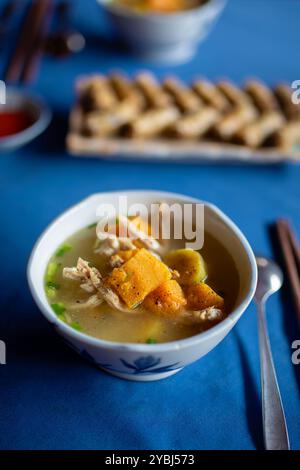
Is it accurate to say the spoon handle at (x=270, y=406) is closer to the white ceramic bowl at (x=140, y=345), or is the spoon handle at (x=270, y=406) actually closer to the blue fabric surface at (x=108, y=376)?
the blue fabric surface at (x=108, y=376)

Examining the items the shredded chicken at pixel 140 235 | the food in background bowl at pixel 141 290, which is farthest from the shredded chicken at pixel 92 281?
the shredded chicken at pixel 140 235

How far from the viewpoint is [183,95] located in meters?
1.81

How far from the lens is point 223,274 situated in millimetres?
1053

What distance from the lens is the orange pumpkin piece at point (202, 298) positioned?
0.97m

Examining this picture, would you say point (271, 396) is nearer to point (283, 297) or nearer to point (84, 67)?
point (283, 297)

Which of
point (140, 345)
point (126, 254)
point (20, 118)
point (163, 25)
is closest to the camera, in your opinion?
point (140, 345)

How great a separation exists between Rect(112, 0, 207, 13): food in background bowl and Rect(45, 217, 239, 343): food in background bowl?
4.96 feet

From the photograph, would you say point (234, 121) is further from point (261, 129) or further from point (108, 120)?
point (108, 120)

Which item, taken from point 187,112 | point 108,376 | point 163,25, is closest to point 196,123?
point 187,112

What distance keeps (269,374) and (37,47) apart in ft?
5.99

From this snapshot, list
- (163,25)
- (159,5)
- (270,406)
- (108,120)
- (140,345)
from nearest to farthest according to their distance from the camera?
(140,345) → (270,406) → (108,120) → (163,25) → (159,5)

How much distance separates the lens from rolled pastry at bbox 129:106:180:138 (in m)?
1.63

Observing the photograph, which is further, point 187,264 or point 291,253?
point 291,253

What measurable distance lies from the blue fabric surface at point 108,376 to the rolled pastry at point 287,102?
211 millimetres
